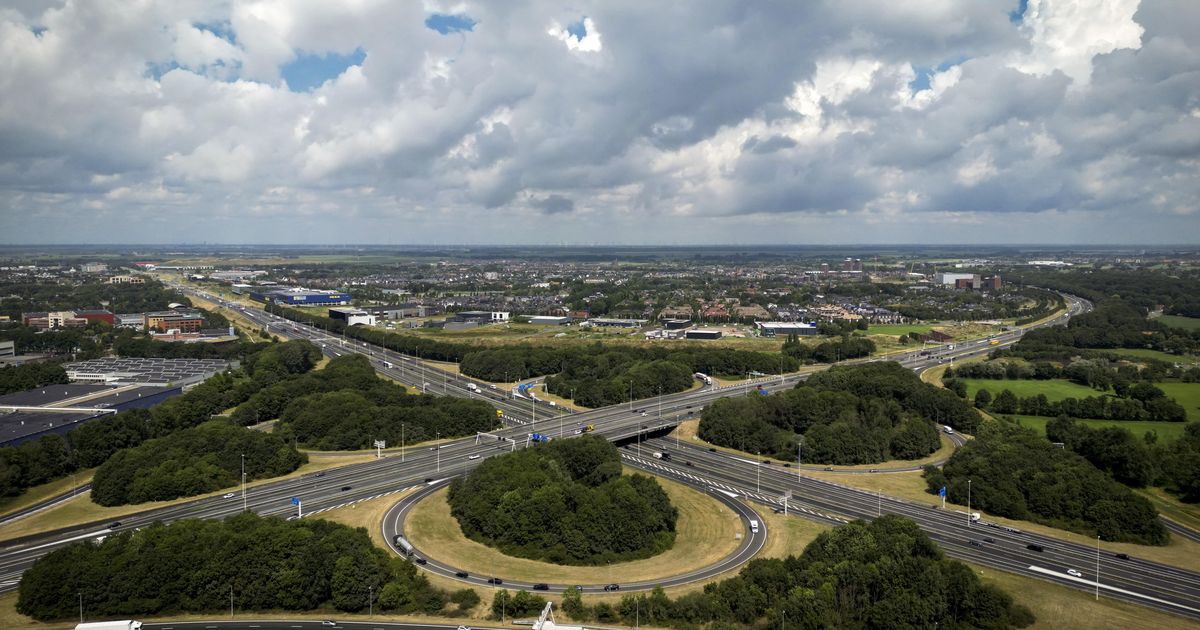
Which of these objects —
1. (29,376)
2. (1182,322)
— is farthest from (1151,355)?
(29,376)

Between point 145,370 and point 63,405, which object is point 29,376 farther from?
point 63,405

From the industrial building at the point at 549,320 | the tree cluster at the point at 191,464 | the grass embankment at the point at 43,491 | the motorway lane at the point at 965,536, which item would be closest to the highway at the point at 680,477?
the motorway lane at the point at 965,536

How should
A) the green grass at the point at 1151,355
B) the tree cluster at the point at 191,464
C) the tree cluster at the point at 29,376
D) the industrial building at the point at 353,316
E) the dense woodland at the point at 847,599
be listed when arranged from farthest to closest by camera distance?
the industrial building at the point at 353,316 → the green grass at the point at 1151,355 → the tree cluster at the point at 29,376 → the tree cluster at the point at 191,464 → the dense woodland at the point at 847,599

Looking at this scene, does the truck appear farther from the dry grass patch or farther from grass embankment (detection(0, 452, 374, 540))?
the dry grass patch

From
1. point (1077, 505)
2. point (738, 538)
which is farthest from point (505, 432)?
point (1077, 505)

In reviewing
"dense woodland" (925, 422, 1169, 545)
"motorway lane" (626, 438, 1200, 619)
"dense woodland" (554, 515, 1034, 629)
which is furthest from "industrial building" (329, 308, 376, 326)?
"dense woodland" (554, 515, 1034, 629)

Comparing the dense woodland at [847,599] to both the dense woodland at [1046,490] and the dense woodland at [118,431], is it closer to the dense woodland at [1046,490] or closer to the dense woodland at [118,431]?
the dense woodland at [1046,490]

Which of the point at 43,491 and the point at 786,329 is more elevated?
the point at 786,329
